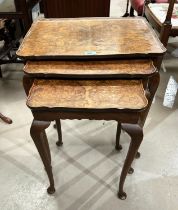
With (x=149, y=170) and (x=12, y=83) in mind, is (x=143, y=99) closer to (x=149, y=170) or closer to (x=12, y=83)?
(x=149, y=170)

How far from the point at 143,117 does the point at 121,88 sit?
0.32 metres

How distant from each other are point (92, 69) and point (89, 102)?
174 millimetres

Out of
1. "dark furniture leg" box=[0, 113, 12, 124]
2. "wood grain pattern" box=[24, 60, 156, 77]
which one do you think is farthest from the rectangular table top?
"dark furniture leg" box=[0, 113, 12, 124]

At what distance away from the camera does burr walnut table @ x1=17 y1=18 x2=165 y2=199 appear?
0.85 meters

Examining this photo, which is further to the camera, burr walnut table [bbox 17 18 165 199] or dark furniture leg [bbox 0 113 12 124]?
dark furniture leg [bbox 0 113 12 124]

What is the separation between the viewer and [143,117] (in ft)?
3.88

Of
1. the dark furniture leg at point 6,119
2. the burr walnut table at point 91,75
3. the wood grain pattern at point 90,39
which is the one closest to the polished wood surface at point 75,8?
the wood grain pattern at point 90,39

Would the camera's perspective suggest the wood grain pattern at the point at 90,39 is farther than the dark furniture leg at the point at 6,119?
No

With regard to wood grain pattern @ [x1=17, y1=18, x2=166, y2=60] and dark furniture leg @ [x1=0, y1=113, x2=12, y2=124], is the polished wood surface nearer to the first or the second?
wood grain pattern @ [x1=17, y1=18, x2=166, y2=60]

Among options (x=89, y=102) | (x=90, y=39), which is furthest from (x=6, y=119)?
(x=89, y=102)

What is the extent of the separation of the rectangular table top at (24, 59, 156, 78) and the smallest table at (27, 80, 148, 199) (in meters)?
0.03

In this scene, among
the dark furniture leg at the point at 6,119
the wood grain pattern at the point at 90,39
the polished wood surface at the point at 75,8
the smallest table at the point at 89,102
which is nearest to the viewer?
the smallest table at the point at 89,102

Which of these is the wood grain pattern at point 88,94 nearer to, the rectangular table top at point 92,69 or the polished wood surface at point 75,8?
the rectangular table top at point 92,69

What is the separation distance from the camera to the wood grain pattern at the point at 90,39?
3.24ft
